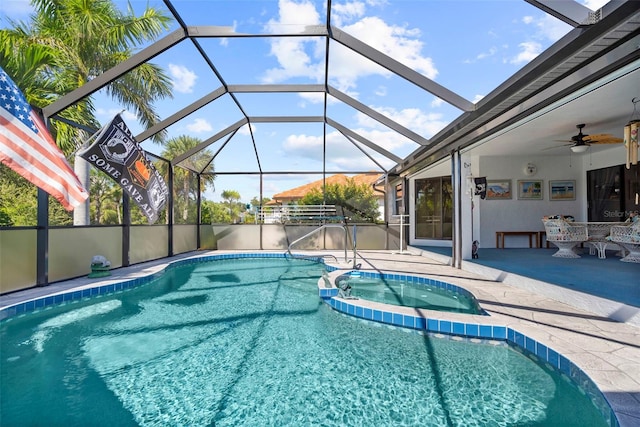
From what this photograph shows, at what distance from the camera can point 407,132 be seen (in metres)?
7.21

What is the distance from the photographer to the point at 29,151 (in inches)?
142

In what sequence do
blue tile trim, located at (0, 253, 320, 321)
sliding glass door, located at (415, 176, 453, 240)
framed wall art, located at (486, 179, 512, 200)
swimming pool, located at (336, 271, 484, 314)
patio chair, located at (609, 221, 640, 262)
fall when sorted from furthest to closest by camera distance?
sliding glass door, located at (415, 176, 453, 240) < framed wall art, located at (486, 179, 512, 200) < patio chair, located at (609, 221, 640, 262) < swimming pool, located at (336, 271, 484, 314) < blue tile trim, located at (0, 253, 320, 321)

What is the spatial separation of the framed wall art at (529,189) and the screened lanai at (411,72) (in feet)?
2.62

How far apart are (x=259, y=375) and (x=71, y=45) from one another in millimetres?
10288

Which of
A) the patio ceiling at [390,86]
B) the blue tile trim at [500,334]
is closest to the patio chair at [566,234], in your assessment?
the patio ceiling at [390,86]

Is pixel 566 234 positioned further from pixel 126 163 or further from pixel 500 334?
pixel 126 163

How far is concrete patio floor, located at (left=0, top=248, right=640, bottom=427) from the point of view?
2107 millimetres

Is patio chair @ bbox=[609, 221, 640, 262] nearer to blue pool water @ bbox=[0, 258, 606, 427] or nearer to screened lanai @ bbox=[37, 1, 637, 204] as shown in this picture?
screened lanai @ bbox=[37, 1, 637, 204]

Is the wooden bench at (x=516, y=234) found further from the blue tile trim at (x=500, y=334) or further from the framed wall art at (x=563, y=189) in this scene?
the blue tile trim at (x=500, y=334)

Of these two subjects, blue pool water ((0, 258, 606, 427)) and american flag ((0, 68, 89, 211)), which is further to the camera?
american flag ((0, 68, 89, 211))

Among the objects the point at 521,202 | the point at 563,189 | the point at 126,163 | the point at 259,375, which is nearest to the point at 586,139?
A: the point at 521,202

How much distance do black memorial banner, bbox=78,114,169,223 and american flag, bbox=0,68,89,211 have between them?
3.11 ft

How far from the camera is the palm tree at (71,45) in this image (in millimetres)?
7227

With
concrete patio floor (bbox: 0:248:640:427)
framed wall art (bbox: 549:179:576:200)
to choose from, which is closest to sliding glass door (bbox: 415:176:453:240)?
framed wall art (bbox: 549:179:576:200)
